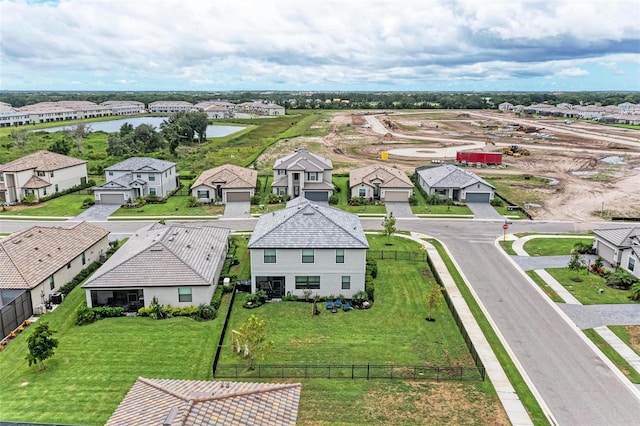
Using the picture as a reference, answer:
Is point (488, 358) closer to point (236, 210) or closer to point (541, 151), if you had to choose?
point (236, 210)

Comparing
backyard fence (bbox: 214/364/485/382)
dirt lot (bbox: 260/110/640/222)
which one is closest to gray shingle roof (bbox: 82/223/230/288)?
backyard fence (bbox: 214/364/485/382)

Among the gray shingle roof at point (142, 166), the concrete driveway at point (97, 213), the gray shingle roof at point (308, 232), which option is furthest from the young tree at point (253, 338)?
the gray shingle roof at point (142, 166)

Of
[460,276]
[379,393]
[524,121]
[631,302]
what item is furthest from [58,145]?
[524,121]

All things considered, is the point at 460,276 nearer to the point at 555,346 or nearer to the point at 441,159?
the point at 555,346

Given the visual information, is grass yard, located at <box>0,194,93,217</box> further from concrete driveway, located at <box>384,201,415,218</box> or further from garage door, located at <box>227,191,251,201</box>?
concrete driveway, located at <box>384,201,415,218</box>


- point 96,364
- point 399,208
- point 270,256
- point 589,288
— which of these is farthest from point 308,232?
point 399,208

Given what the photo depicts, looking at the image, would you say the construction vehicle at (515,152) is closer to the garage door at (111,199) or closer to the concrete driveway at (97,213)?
the garage door at (111,199)
